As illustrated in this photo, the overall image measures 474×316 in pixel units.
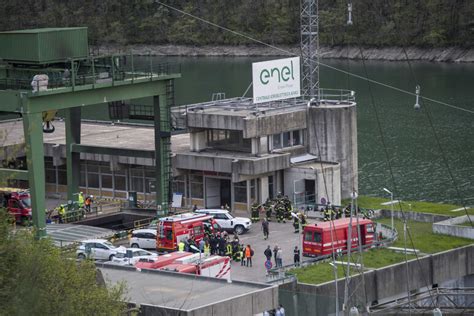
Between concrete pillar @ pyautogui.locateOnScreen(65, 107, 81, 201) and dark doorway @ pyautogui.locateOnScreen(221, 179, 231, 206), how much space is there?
563 cm

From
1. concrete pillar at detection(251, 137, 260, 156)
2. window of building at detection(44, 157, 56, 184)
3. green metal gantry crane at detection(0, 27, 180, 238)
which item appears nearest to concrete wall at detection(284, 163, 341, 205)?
concrete pillar at detection(251, 137, 260, 156)

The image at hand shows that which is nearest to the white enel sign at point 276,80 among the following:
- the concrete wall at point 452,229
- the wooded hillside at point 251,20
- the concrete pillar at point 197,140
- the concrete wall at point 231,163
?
the concrete pillar at point 197,140

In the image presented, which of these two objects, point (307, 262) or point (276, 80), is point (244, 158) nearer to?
point (276, 80)

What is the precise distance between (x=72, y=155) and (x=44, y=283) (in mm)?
27824

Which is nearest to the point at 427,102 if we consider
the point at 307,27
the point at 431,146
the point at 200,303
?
the point at 431,146

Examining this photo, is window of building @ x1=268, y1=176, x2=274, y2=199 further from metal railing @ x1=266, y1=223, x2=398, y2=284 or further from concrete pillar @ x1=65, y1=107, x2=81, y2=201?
concrete pillar @ x1=65, y1=107, x2=81, y2=201

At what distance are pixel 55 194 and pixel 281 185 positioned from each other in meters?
10.5

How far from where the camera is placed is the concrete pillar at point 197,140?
53.8 m

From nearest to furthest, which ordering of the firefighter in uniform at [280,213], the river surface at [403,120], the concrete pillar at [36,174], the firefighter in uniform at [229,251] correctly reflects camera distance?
the firefighter in uniform at [229,251] < the concrete pillar at [36,174] < the firefighter in uniform at [280,213] < the river surface at [403,120]

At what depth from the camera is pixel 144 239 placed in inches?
1828

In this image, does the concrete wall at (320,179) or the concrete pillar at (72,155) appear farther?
the concrete pillar at (72,155)

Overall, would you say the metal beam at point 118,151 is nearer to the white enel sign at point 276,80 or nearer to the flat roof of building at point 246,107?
the flat roof of building at point 246,107

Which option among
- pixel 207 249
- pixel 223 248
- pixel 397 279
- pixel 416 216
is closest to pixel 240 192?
pixel 416 216

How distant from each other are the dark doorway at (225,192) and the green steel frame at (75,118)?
7.85ft
